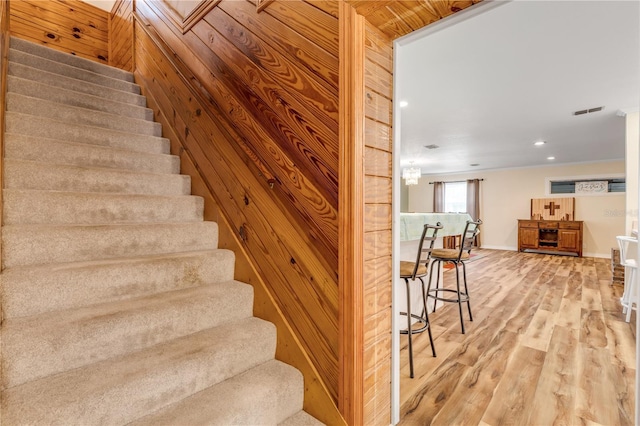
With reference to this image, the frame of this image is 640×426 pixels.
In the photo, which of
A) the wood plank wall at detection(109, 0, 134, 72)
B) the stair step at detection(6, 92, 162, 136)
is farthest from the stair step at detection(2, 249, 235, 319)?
the wood plank wall at detection(109, 0, 134, 72)

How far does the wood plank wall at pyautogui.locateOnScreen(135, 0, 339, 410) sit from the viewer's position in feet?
4.37

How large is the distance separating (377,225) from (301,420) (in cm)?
92

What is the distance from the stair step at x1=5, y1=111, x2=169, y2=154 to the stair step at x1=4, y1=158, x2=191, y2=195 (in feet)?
1.21

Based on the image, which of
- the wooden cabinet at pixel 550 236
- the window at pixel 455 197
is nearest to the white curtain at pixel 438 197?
the window at pixel 455 197

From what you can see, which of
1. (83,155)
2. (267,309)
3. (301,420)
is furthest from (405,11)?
(83,155)

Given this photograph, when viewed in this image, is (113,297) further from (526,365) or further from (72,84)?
(526,365)

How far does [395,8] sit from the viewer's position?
3.93 feet

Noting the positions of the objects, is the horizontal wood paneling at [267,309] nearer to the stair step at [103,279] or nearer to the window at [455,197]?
the stair step at [103,279]

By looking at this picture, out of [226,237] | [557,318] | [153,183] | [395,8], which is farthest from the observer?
[557,318]

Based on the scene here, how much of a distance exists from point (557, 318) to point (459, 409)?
7.13 feet

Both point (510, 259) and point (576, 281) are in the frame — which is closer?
point (576, 281)

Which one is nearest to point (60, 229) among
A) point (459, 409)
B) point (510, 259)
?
point (459, 409)

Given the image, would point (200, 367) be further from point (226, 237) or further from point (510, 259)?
point (510, 259)

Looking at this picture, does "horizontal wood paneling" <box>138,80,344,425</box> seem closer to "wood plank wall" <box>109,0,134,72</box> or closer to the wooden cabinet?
"wood plank wall" <box>109,0,134,72</box>
